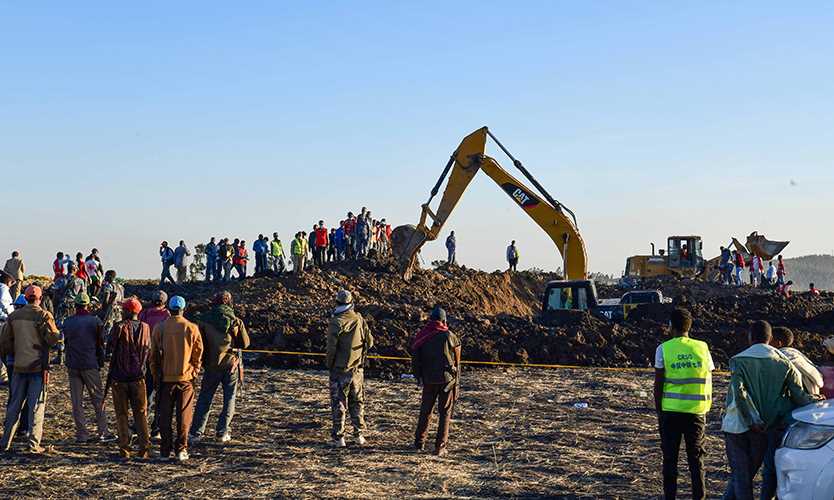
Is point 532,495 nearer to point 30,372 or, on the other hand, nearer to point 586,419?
point 586,419

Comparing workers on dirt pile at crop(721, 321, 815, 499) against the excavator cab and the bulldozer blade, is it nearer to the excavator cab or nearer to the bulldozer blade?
the bulldozer blade

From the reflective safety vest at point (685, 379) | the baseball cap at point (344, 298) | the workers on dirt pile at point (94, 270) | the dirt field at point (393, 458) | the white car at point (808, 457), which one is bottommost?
the dirt field at point (393, 458)

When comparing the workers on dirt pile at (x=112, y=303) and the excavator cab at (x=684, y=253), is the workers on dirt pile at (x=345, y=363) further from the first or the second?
the excavator cab at (x=684, y=253)

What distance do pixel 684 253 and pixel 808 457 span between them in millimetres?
41151

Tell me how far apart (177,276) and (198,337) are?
2623 centimetres

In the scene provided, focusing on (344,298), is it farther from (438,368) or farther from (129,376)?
(129,376)

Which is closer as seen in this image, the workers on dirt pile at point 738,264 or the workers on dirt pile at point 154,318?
the workers on dirt pile at point 154,318

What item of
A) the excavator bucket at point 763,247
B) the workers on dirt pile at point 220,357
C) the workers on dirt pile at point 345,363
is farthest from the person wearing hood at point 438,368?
the excavator bucket at point 763,247

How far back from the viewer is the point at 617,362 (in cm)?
2205

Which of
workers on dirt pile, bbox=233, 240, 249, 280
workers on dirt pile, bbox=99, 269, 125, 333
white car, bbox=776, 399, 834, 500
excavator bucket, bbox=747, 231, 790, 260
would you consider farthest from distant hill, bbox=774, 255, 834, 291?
white car, bbox=776, 399, 834, 500

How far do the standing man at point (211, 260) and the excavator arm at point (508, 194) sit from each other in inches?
336

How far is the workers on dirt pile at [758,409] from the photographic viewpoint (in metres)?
8.31

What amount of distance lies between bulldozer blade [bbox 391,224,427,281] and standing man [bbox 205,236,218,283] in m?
7.07

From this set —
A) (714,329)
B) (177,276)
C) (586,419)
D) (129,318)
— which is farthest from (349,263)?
(129,318)
